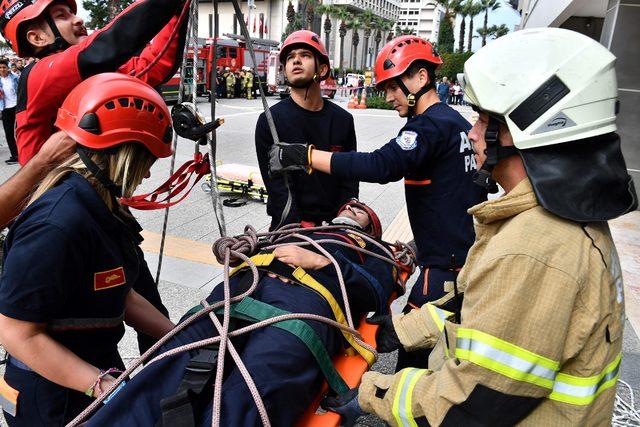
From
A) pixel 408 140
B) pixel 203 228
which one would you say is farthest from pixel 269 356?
pixel 203 228

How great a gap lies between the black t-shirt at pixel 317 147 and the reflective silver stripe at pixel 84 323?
147 centimetres

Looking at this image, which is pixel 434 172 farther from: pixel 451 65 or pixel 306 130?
pixel 451 65

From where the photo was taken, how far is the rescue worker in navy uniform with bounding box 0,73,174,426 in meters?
1.25

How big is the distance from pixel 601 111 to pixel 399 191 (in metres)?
6.40

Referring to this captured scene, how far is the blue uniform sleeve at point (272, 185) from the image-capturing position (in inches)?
113

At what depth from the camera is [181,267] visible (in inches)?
169

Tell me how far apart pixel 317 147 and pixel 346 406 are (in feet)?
6.10

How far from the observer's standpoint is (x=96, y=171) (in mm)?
1475

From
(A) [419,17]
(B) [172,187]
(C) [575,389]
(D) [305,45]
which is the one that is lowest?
(C) [575,389]

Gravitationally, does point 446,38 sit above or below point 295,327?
above

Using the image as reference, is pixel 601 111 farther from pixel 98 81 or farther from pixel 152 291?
pixel 152 291

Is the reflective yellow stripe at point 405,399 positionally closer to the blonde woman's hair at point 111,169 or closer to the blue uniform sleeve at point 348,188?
the blonde woman's hair at point 111,169

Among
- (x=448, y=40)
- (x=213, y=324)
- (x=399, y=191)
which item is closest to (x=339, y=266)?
(x=213, y=324)

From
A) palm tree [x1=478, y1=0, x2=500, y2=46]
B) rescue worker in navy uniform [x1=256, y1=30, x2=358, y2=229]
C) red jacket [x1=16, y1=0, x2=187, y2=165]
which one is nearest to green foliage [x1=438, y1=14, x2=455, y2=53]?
palm tree [x1=478, y1=0, x2=500, y2=46]
